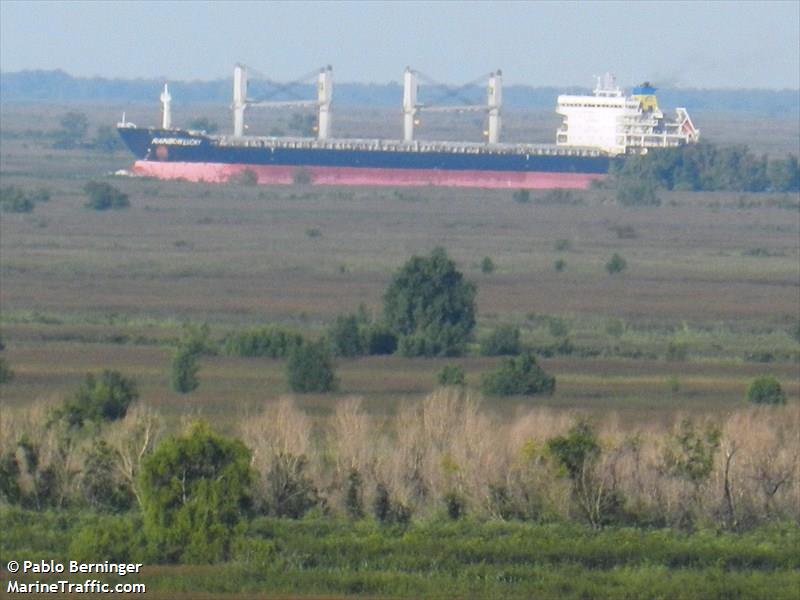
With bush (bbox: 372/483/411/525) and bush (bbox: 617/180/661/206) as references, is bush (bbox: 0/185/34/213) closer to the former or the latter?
bush (bbox: 617/180/661/206)

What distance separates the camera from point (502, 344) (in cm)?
Answer: 3108

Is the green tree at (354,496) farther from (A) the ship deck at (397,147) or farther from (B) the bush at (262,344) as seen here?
(A) the ship deck at (397,147)

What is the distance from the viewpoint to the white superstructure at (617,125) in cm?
8706

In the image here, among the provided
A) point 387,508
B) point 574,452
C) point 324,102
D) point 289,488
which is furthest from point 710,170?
point 289,488

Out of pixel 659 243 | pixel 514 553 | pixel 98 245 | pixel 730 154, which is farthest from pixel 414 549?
pixel 730 154

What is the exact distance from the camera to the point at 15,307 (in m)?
36.3

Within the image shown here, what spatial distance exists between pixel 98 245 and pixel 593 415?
90.6 feet

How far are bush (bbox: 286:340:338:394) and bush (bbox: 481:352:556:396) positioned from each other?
83.1 inches

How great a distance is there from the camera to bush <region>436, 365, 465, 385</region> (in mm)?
27000

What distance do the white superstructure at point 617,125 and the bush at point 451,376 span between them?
5875 centimetres

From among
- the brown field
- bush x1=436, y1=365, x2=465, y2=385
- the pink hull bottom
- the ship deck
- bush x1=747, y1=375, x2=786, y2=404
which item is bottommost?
the brown field

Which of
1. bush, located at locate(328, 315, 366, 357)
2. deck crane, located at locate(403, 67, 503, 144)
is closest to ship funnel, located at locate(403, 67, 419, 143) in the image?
deck crane, located at locate(403, 67, 503, 144)

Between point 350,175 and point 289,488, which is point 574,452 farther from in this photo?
point 350,175

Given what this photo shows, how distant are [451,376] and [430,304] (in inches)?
199
